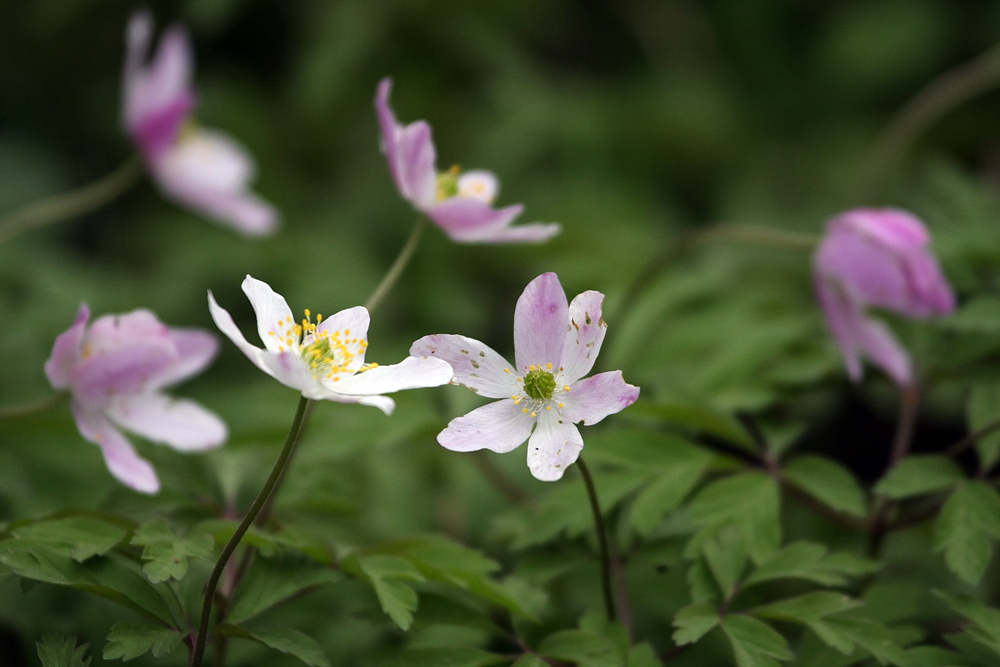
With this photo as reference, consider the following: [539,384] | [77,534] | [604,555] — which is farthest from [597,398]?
[77,534]

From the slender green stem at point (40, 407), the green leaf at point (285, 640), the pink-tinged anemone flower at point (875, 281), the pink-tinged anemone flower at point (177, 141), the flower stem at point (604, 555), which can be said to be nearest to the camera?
the green leaf at point (285, 640)

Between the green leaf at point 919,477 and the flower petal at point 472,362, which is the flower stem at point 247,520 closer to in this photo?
the flower petal at point 472,362

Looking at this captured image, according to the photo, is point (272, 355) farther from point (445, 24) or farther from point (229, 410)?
point (445, 24)

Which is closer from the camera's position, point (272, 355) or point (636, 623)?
point (272, 355)

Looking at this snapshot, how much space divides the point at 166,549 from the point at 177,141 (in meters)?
1.65

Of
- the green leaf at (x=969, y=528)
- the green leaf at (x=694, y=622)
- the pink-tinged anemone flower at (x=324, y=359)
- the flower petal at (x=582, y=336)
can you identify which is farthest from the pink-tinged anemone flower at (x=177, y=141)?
the green leaf at (x=969, y=528)

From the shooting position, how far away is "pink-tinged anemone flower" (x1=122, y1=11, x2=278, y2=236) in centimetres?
230

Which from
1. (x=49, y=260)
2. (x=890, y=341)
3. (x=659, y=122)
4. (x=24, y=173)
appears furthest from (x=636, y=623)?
(x=24, y=173)

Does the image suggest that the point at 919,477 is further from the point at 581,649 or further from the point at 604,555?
the point at 581,649

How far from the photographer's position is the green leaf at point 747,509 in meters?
1.54

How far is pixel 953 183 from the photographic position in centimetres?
241

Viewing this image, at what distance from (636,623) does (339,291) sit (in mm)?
1923

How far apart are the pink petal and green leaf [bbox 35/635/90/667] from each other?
3.12 feet

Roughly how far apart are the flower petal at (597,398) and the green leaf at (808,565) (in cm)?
48
